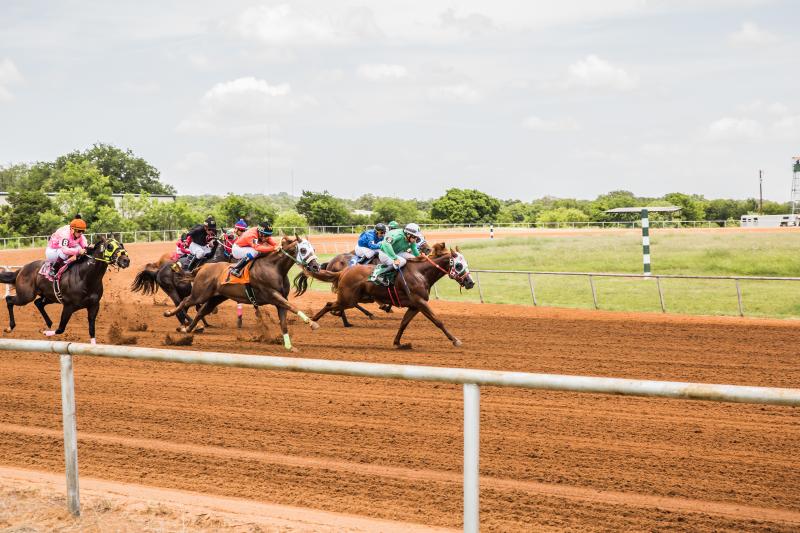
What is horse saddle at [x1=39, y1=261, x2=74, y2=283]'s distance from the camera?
14242 mm

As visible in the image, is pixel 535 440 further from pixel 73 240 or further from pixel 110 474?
pixel 73 240

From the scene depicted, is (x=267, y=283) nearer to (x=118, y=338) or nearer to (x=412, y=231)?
(x=412, y=231)

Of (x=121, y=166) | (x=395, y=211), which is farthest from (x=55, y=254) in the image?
(x=121, y=166)

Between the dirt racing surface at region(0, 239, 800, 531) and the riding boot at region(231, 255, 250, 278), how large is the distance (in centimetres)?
264

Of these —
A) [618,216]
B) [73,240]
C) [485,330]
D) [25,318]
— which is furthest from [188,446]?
[618,216]

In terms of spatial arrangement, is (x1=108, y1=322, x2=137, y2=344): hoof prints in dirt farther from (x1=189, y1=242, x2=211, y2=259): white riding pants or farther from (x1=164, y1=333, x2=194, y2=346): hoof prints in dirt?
(x1=189, y1=242, x2=211, y2=259): white riding pants

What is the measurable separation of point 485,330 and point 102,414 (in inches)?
370

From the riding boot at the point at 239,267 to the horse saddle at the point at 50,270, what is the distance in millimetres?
2627

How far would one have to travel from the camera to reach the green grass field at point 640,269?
22.6 metres

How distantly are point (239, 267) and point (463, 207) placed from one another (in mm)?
60831

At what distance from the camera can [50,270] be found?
14.7m

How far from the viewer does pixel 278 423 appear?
307 inches

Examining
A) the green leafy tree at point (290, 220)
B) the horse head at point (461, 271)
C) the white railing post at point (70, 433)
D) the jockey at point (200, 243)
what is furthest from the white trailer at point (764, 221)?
the white railing post at point (70, 433)

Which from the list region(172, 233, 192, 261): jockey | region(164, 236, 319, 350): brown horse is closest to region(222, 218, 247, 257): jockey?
region(172, 233, 192, 261): jockey
